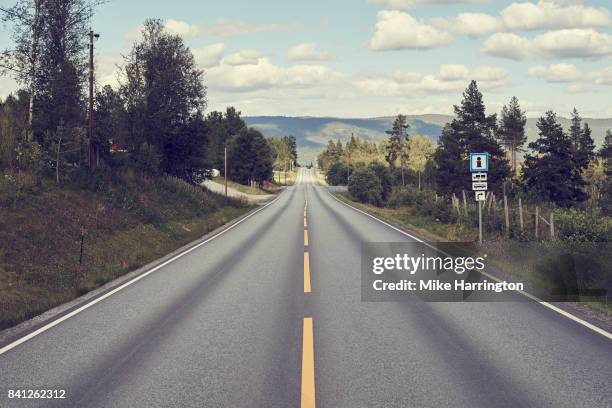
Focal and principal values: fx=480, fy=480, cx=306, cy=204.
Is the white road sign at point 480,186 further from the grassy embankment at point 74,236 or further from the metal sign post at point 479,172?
the grassy embankment at point 74,236

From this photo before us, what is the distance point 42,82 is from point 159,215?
10.2 meters

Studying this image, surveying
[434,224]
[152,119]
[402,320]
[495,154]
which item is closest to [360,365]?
[402,320]

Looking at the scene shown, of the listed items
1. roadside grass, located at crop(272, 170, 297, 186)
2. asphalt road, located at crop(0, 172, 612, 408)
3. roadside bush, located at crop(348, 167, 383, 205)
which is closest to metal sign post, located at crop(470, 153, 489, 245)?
asphalt road, located at crop(0, 172, 612, 408)

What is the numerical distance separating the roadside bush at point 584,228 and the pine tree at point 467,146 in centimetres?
4604

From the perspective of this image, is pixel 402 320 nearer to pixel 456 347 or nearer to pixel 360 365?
pixel 456 347

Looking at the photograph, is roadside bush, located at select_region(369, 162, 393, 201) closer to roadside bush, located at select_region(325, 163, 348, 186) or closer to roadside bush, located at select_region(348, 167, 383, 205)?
roadside bush, located at select_region(348, 167, 383, 205)

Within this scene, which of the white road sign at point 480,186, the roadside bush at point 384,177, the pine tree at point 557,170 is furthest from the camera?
the roadside bush at point 384,177

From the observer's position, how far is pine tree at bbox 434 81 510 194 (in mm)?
62062

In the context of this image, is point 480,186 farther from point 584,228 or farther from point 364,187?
point 364,187

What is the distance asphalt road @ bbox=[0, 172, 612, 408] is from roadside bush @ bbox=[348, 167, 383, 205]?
66.0m

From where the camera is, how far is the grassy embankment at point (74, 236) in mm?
10828

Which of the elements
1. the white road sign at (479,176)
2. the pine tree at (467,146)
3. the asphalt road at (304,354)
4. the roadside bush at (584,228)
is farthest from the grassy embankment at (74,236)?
the pine tree at (467,146)

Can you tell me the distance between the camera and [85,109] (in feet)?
102

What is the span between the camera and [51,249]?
1431 centimetres
